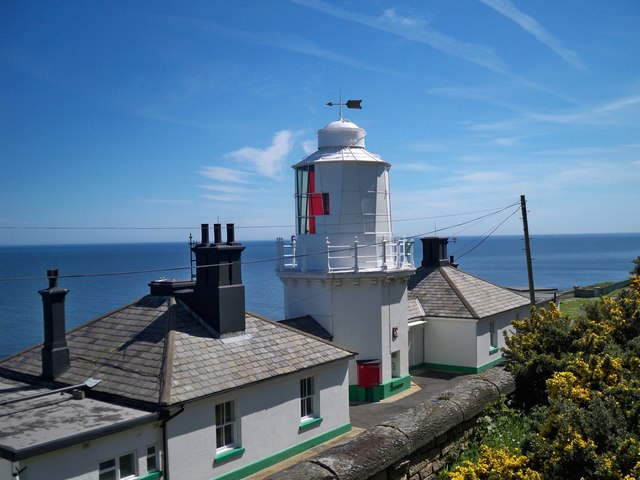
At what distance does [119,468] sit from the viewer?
1130 centimetres

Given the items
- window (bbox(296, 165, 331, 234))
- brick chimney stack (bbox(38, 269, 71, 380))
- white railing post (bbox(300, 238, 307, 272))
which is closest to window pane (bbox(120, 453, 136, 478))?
brick chimney stack (bbox(38, 269, 71, 380))

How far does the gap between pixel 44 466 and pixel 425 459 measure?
7564mm

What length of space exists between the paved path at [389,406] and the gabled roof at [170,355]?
2.36 meters

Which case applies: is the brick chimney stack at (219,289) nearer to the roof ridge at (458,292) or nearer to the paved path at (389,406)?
the paved path at (389,406)

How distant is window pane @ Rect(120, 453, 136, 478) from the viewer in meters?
11.4

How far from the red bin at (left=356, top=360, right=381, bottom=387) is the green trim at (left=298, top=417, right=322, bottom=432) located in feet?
13.0

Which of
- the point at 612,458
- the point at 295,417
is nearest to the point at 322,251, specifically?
the point at 295,417

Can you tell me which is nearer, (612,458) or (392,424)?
(612,458)

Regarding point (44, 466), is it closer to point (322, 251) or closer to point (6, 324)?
point (322, 251)

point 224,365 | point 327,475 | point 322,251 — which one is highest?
point 322,251

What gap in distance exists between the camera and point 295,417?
1514cm

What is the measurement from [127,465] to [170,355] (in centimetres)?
267

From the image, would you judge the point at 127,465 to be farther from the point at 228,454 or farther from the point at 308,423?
the point at 308,423

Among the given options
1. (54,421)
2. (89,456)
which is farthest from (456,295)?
(54,421)
